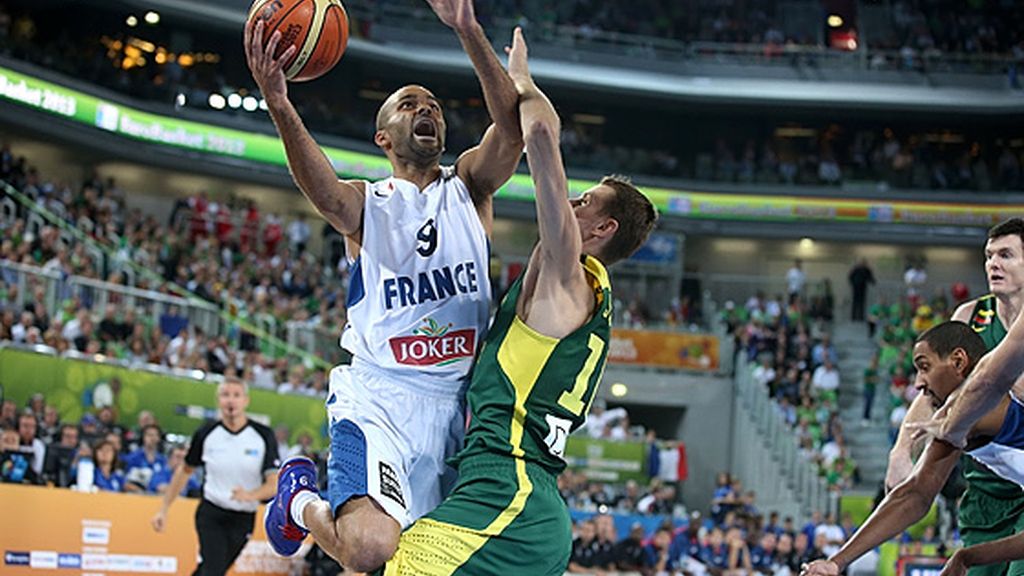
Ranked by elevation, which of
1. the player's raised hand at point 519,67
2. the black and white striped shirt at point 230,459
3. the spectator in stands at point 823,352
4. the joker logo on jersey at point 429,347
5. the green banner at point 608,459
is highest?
the player's raised hand at point 519,67

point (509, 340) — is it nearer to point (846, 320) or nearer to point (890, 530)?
point (890, 530)

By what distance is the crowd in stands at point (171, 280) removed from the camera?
2070 centimetres

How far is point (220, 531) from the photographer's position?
450 inches

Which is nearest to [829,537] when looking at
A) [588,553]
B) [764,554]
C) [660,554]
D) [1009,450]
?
[764,554]

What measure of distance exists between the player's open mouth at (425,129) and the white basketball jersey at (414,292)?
0.78 feet

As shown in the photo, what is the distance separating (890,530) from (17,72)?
92.6 feet

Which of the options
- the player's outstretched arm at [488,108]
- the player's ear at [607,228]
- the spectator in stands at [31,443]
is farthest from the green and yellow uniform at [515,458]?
the spectator in stands at [31,443]

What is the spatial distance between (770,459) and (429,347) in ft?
84.2

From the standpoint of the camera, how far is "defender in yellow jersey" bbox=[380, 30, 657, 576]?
222 inches

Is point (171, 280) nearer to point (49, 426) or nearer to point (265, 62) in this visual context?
point (49, 426)

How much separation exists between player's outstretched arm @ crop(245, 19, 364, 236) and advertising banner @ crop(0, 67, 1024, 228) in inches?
1016

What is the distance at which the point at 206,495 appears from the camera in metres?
11.5

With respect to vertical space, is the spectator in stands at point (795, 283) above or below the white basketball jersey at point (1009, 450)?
above

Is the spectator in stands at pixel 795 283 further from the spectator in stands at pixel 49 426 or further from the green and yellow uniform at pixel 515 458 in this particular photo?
the green and yellow uniform at pixel 515 458
